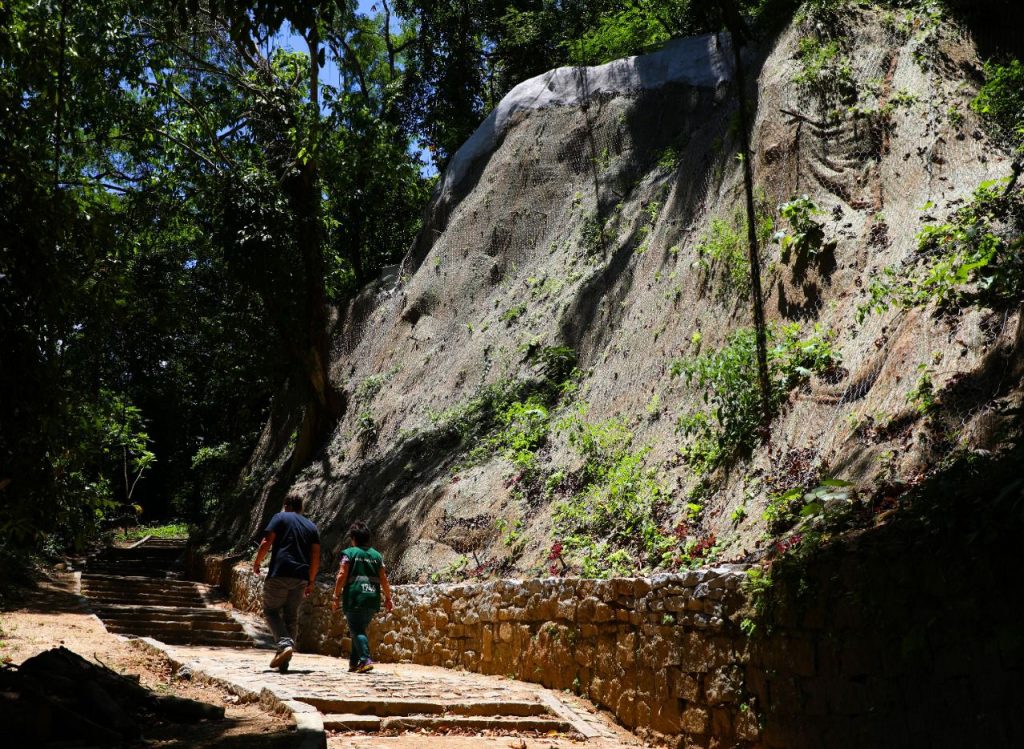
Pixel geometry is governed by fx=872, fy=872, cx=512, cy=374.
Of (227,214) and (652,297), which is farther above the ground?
(227,214)

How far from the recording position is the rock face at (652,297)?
22.6 feet

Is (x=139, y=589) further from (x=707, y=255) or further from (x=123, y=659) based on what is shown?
(x=707, y=255)

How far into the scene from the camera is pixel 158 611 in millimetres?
13234

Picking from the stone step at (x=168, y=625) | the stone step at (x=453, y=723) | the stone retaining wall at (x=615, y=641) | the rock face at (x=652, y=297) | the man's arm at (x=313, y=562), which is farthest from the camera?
the stone step at (x=168, y=625)

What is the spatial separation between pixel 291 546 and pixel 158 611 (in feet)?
20.1

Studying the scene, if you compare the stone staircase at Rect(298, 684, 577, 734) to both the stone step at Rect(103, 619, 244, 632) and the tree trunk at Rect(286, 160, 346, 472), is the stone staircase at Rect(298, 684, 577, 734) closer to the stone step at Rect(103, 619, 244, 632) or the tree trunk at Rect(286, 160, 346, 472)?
the stone step at Rect(103, 619, 244, 632)

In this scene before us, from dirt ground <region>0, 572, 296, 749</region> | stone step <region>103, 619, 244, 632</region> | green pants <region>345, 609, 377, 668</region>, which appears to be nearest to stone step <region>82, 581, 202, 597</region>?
dirt ground <region>0, 572, 296, 749</region>

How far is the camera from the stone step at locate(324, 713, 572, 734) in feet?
21.3

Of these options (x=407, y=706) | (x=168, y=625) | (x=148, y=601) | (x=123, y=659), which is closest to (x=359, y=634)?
(x=407, y=706)

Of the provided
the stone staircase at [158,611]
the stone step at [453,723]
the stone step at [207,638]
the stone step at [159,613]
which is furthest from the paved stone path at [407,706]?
the stone step at [159,613]

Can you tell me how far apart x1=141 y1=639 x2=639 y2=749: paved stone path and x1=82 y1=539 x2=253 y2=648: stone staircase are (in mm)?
4579

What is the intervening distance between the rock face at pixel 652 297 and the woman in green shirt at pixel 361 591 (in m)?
1.34

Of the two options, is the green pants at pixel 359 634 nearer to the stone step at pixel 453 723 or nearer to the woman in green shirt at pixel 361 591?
the woman in green shirt at pixel 361 591

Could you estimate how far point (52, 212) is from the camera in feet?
20.4
